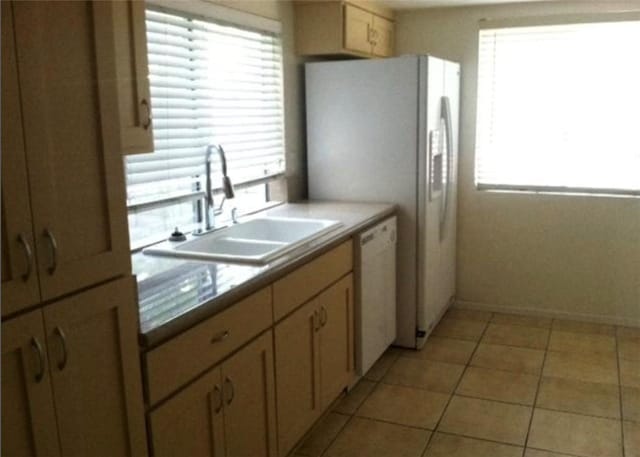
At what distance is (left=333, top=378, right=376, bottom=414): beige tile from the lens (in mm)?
3150

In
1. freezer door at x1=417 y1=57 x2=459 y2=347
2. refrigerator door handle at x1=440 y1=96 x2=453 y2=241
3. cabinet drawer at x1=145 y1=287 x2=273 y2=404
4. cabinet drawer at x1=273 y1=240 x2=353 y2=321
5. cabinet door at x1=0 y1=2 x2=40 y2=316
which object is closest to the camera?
cabinet door at x1=0 y1=2 x2=40 y2=316

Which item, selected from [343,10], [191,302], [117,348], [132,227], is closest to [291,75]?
[343,10]

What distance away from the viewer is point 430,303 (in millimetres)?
3959

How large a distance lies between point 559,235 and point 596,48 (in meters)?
1.22

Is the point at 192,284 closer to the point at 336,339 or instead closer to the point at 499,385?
the point at 336,339

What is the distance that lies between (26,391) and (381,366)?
2534 millimetres

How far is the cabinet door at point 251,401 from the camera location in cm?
211

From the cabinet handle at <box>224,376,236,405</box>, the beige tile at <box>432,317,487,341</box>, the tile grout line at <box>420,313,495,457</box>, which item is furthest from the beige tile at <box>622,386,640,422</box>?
the cabinet handle at <box>224,376,236,405</box>

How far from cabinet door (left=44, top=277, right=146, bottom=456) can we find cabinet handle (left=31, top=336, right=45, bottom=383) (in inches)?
1.0

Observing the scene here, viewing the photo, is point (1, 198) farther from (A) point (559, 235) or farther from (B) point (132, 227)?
(A) point (559, 235)

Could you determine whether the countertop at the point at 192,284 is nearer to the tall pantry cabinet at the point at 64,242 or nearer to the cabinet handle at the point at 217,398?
the tall pantry cabinet at the point at 64,242

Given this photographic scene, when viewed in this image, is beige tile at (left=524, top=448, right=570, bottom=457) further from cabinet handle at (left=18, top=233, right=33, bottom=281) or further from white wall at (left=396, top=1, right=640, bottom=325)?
cabinet handle at (left=18, top=233, right=33, bottom=281)

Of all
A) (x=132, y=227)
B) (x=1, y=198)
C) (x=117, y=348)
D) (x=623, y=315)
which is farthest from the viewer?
(x=623, y=315)

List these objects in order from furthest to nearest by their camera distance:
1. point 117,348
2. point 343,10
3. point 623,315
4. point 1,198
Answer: point 623,315 → point 343,10 → point 117,348 → point 1,198
